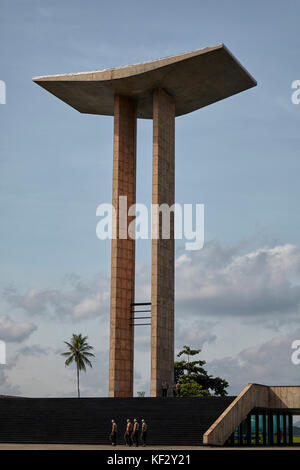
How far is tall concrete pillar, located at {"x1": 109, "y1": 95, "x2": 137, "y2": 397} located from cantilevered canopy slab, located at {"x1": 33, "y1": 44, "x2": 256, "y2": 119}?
1551mm

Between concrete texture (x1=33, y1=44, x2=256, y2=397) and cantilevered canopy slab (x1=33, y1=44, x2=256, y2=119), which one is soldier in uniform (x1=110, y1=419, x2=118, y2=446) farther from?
cantilevered canopy slab (x1=33, y1=44, x2=256, y2=119)

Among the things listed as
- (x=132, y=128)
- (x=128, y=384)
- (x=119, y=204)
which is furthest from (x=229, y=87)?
(x=128, y=384)

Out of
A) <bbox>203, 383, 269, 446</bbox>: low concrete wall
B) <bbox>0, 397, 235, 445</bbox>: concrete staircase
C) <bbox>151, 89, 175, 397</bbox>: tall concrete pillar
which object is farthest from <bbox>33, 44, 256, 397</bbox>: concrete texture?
<bbox>203, 383, 269, 446</bbox>: low concrete wall

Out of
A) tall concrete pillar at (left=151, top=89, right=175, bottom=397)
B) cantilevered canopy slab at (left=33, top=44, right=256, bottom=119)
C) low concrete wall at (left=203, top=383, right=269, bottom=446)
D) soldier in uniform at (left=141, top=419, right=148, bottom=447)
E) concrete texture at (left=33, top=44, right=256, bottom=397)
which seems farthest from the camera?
concrete texture at (left=33, top=44, right=256, bottom=397)

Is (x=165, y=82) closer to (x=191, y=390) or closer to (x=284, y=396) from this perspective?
(x=284, y=396)

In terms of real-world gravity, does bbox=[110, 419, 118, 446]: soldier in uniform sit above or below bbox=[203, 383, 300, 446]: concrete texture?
below

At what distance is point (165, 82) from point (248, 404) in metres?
20.3

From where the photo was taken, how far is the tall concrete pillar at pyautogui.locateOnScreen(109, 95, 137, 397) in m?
43.9

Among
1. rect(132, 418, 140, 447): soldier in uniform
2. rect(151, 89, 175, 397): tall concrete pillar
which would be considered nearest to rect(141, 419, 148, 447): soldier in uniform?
rect(132, 418, 140, 447): soldier in uniform

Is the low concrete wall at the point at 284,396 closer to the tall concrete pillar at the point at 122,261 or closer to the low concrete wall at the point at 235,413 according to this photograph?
the low concrete wall at the point at 235,413

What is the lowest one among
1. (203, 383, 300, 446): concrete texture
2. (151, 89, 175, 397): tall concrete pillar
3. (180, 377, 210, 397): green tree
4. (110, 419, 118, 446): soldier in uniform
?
(110, 419, 118, 446): soldier in uniform

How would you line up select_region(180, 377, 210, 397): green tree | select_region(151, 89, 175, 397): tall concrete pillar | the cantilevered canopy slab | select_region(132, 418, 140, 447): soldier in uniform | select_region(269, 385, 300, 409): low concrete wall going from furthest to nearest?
select_region(180, 377, 210, 397): green tree → the cantilevered canopy slab → select_region(151, 89, 175, 397): tall concrete pillar → select_region(269, 385, 300, 409): low concrete wall → select_region(132, 418, 140, 447): soldier in uniform

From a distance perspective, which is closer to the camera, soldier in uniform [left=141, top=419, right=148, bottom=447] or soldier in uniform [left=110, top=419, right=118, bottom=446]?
soldier in uniform [left=141, top=419, right=148, bottom=447]
